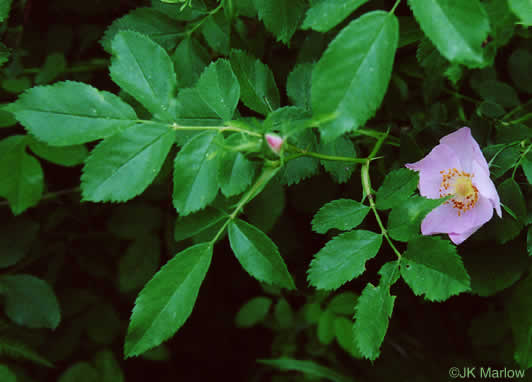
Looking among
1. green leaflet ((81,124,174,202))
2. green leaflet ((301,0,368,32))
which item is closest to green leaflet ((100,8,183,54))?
green leaflet ((81,124,174,202))

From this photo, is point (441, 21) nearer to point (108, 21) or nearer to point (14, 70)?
point (14, 70)

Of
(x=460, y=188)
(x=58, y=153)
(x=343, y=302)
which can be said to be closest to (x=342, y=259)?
(x=460, y=188)

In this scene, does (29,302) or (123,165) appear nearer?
(123,165)

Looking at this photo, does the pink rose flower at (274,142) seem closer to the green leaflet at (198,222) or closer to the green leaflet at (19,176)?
the green leaflet at (198,222)

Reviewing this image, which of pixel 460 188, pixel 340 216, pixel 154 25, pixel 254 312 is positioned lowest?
pixel 254 312

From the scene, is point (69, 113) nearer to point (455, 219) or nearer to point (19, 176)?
point (19, 176)

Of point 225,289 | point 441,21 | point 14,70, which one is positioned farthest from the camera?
point 225,289

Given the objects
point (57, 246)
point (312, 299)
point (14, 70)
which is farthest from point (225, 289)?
point (14, 70)

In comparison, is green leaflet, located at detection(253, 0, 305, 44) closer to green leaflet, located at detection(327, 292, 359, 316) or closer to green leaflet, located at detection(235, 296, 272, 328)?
green leaflet, located at detection(327, 292, 359, 316)
